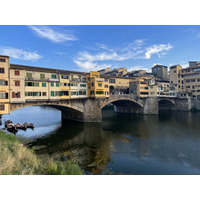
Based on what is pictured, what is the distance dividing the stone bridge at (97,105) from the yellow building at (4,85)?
1957 mm

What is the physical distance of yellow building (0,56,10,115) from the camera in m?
25.8

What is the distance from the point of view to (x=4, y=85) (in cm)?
2609

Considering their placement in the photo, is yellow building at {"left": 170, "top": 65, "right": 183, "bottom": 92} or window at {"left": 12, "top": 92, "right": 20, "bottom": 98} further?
yellow building at {"left": 170, "top": 65, "right": 183, "bottom": 92}

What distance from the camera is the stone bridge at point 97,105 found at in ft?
122

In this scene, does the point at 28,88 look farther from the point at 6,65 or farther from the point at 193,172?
the point at 193,172

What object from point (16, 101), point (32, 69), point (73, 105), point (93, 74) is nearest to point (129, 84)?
point (93, 74)

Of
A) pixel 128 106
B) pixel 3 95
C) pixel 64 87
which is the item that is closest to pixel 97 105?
pixel 64 87

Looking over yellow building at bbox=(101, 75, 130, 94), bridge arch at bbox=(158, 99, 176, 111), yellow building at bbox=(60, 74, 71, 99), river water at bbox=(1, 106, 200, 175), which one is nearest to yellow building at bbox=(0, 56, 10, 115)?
river water at bbox=(1, 106, 200, 175)

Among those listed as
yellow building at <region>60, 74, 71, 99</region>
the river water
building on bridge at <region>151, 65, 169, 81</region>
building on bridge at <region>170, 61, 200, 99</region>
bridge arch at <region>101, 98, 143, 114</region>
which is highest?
building on bridge at <region>151, 65, 169, 81</region>

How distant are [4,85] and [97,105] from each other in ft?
81.6

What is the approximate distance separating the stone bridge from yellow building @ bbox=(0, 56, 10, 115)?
6.42ft

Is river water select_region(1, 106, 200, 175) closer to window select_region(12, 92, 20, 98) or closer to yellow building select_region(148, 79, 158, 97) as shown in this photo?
window select_region(12, 92, 20, 98)

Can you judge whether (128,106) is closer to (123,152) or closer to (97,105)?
(97,105)

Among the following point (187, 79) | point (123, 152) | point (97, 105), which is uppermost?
point (187, 79)
